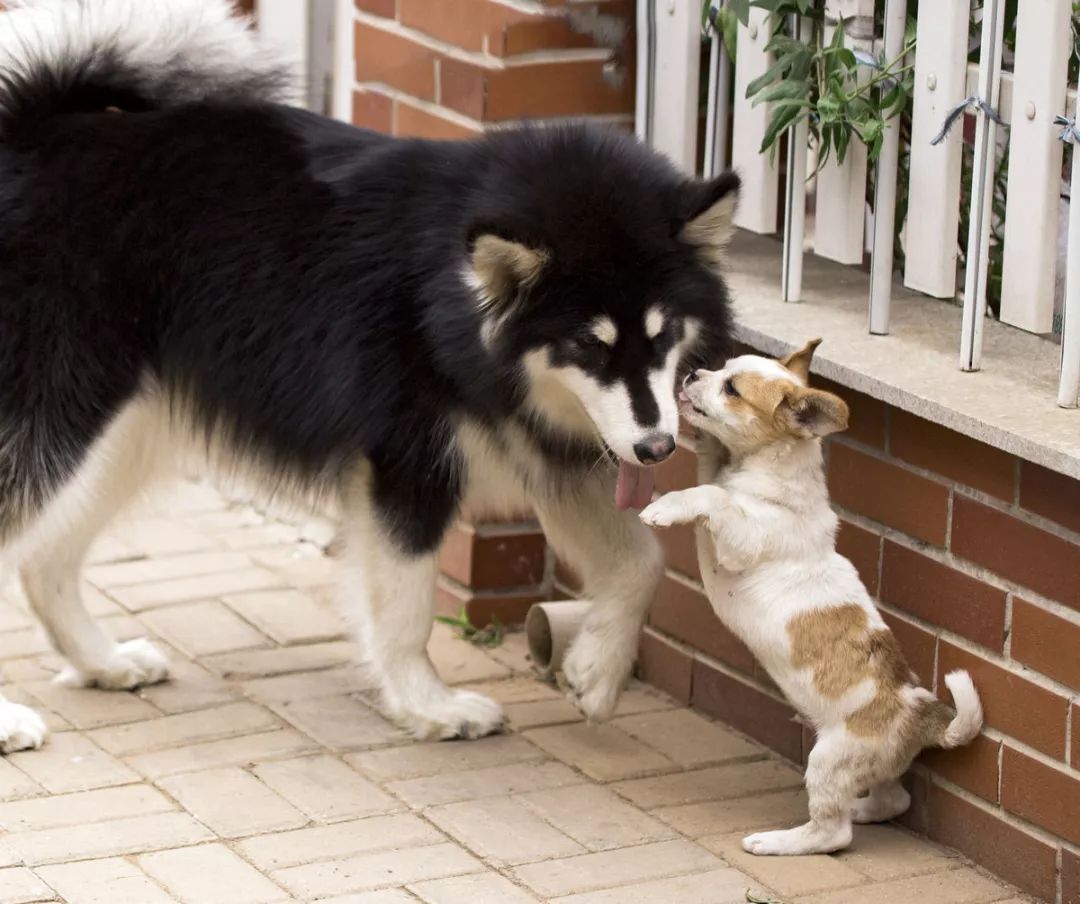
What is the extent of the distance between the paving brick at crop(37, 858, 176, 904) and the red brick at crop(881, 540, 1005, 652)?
4.76 ft

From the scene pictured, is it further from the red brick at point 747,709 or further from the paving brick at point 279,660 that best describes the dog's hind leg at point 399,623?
the red brick at point 747,709

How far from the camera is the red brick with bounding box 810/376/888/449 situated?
11.4ft

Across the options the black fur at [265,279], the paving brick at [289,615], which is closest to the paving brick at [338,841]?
the black fur at [265,279]

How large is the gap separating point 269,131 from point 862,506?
1425 millimetres

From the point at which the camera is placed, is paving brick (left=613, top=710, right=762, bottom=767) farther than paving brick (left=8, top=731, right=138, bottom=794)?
Yes

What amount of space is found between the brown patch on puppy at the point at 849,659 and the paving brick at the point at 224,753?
1.11 meters

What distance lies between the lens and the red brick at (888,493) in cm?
338

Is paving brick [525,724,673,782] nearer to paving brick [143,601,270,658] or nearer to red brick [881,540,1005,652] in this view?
red brick [881,540,1005,652]

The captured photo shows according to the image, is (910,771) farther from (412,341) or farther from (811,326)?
(412,341)

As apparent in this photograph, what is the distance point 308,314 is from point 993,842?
166 centimetres

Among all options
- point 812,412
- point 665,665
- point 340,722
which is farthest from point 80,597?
point 812,412

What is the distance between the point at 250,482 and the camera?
4031 mm

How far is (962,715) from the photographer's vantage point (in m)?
3.27

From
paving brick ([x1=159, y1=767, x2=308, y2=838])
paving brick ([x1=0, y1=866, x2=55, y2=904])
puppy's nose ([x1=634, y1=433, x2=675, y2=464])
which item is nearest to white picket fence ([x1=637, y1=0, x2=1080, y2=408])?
puppy's nose ([x1=634, y1=433, x2=675, y2=464])
